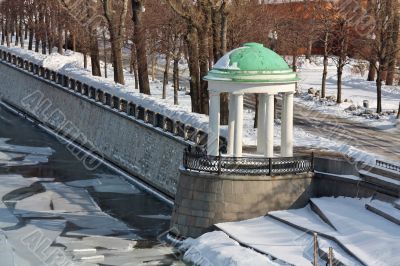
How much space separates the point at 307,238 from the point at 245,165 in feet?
12.3

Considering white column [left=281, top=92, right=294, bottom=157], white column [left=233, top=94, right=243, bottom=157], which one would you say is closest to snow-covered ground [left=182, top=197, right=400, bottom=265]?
white column [left=281, top=92, right=294, bottom=157]

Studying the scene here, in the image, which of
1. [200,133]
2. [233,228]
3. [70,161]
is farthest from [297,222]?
[70,161]

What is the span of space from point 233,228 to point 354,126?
1909cm

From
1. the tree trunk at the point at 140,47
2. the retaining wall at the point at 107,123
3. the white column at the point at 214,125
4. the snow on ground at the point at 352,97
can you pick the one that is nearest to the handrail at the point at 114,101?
the retaining wall at the point at 107,123

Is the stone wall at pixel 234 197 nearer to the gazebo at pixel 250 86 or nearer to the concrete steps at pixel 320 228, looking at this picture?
the concrete steps at pixel 320 228

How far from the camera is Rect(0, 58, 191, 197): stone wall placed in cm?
3756

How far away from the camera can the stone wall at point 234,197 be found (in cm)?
2748

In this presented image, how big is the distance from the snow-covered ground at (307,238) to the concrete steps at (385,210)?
0.03 m

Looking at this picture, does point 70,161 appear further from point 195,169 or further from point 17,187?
point 195,169

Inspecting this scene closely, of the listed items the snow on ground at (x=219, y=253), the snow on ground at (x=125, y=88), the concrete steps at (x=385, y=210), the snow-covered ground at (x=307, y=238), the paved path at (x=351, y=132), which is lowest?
the snow on ground at (x=219, y=253)

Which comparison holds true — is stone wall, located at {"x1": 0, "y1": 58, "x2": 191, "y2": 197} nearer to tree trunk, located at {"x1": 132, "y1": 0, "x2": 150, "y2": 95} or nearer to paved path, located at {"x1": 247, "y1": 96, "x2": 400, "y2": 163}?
tree trunk, located at {"x1": 132, "y1": 0, "x2": 150, "y2": 95}

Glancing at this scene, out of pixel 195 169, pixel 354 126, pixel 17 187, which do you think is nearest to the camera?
pixel 195 169

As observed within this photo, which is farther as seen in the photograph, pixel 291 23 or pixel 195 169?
pixel 291 23

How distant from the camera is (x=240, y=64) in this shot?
2770cm
